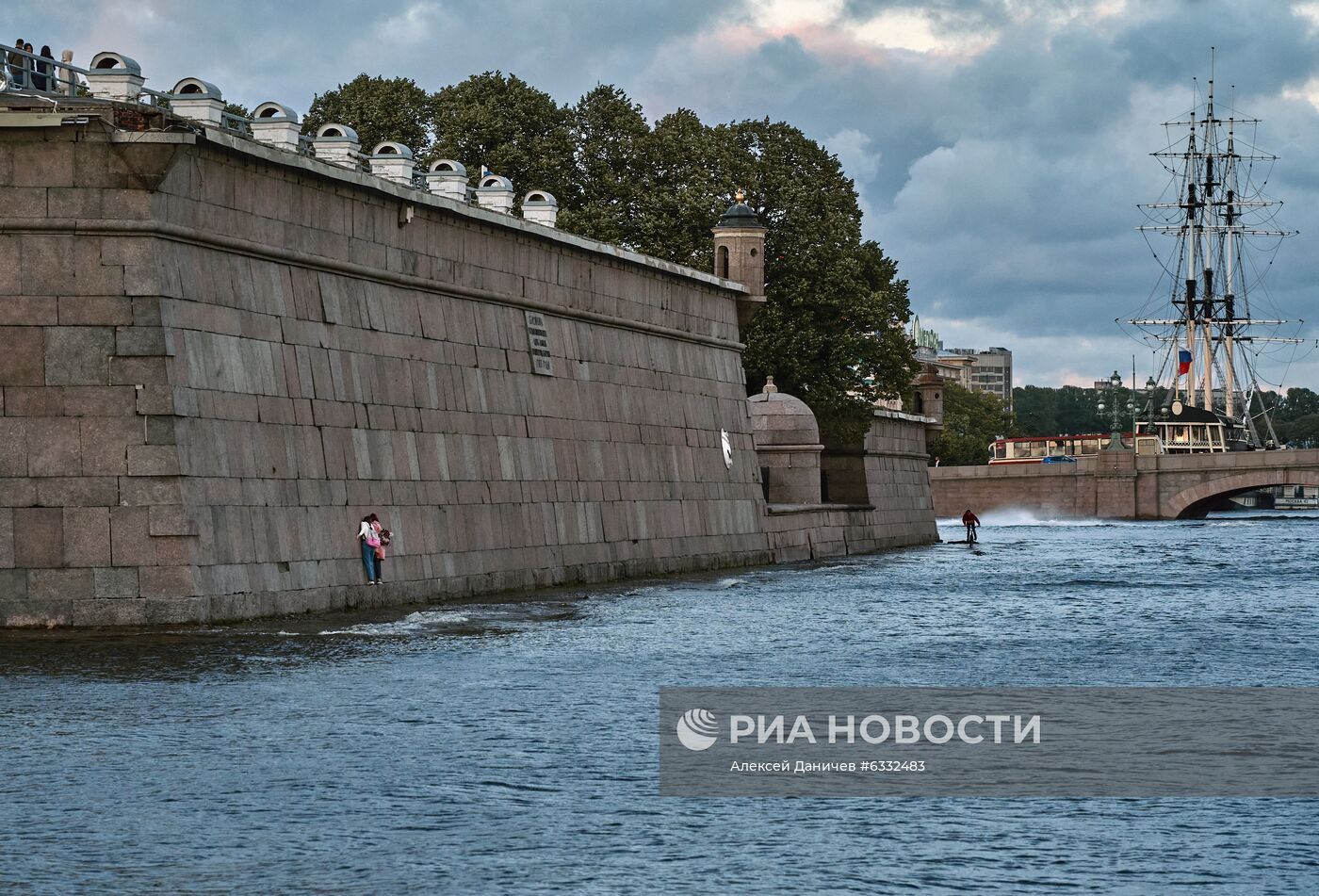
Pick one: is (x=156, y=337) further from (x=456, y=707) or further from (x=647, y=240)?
(x=647, y=240)

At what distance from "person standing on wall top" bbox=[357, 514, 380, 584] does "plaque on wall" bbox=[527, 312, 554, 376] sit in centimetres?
811

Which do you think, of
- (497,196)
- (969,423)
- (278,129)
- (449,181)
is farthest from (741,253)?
(969,423)

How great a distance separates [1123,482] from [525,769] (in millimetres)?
95009

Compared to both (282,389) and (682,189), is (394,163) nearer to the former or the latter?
(282,389)

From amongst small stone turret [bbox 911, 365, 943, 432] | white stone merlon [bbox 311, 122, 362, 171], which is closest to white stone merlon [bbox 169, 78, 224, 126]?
white stone merlon [bbox 311, 122, 362, 171]

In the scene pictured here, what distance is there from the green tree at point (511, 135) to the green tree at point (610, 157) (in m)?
0.40

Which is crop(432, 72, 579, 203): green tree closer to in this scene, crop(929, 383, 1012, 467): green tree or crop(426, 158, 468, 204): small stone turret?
crop(426, 158, 468, 204): small stone turret

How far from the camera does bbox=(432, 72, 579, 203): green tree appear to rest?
5816cm

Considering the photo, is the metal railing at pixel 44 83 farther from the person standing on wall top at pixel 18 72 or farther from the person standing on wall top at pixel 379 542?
the person standing on wall top at pixel 379 542

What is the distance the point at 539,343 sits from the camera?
116 ft

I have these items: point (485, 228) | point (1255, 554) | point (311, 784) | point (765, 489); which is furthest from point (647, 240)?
point (311, 784)

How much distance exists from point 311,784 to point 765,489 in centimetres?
4173

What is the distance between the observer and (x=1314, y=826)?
12.0 meters

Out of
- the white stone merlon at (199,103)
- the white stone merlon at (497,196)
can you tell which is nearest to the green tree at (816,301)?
the white stone merlon at (497,196)
